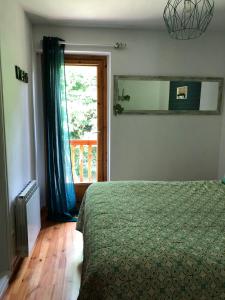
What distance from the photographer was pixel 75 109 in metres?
3.36

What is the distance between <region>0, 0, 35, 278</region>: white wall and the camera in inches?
79.7

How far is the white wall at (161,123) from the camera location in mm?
3109

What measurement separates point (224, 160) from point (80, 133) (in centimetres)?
200

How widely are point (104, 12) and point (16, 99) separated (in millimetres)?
1289

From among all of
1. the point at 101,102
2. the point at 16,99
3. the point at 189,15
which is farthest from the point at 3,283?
the point at 189,15

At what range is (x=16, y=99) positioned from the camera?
2311 mm

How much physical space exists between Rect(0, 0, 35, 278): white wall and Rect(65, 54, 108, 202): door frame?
65 centimetres

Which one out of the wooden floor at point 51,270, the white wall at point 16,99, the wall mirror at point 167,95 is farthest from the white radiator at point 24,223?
the wall mirror at point 167,95

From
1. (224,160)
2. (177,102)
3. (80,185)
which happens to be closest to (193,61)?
(177,102)

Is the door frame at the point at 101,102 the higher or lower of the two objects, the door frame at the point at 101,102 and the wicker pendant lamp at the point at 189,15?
the lower

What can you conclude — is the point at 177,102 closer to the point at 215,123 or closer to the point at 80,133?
the point at 215,123

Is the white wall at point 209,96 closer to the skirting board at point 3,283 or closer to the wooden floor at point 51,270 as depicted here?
the wooden floor at point 51,270

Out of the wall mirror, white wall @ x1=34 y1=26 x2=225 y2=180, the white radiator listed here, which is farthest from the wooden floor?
the wall mirror

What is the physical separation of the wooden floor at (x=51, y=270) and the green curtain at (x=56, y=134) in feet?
1.38
